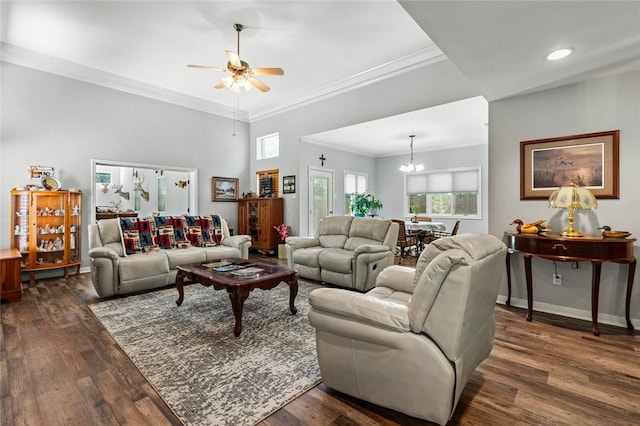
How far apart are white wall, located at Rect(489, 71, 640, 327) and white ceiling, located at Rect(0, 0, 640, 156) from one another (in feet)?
0.67

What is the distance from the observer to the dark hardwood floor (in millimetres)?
1717

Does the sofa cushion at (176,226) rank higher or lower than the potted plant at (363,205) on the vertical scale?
lower

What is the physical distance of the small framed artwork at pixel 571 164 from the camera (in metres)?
3.03

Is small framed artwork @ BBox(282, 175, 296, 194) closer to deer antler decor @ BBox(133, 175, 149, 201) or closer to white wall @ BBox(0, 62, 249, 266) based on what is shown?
white wall @ BBox(0, 62, 249, 266)

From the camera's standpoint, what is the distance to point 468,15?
74.4 inches

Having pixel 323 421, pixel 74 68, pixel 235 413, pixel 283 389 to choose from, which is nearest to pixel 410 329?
pixel 323 421

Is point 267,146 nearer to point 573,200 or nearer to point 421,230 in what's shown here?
point 421,230

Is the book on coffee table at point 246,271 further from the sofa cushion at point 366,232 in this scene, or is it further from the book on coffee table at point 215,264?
the sofa cushion at point 366,232

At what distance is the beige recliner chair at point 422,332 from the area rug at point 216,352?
451 millimetres

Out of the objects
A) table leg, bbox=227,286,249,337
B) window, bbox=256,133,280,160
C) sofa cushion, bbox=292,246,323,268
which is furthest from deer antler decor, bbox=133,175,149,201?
table leg, bbox=227,286,249,337

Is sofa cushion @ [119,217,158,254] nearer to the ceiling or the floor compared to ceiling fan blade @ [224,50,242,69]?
nearer to the floor

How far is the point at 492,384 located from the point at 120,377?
250cm

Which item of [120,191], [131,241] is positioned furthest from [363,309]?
[120,191]

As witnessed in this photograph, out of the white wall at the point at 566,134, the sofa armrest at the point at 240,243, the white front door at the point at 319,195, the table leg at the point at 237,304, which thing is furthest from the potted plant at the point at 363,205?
the table leg at the point at 237,304
